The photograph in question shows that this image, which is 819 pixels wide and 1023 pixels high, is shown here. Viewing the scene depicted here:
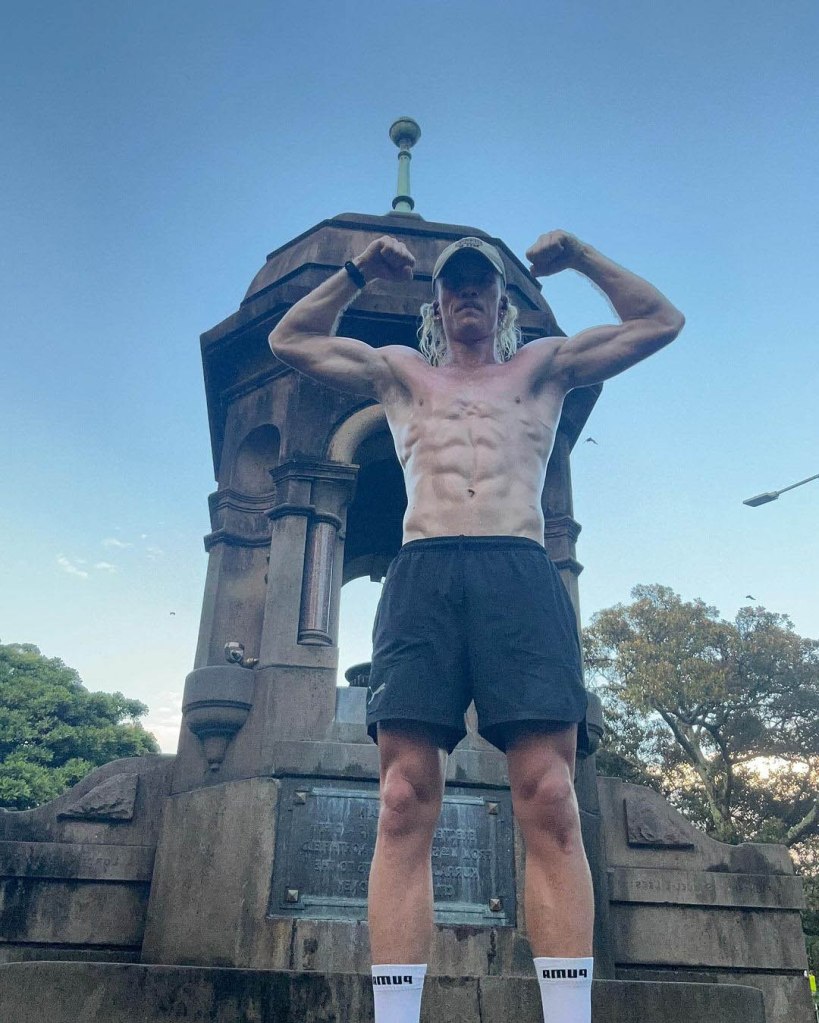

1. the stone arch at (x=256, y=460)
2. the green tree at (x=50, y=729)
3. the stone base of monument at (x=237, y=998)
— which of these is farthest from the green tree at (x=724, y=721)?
the stone base of monument at (x=237, y=998)

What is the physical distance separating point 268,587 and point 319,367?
139 inches

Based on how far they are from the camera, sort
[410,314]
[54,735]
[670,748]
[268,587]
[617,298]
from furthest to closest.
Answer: [54,735]
[670,748]
[410,314]
[268,587]
[617,298]

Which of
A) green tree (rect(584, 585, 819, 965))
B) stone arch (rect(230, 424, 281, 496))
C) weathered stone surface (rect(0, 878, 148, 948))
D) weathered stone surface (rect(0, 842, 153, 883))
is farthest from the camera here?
green tree (rect(584, 585, 819, 965))

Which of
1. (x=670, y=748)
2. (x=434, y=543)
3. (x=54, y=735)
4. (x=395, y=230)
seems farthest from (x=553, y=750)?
(x=54, y=735)

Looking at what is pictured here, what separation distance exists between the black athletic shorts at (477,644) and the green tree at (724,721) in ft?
78.2

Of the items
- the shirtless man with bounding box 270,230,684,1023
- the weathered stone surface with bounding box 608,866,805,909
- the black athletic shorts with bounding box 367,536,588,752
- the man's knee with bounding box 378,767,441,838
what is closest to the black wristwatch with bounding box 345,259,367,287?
the shirtless man with bounding box 270,230,684,1023

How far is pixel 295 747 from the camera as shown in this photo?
18.8 ft

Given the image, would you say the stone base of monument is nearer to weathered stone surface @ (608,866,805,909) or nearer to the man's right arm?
the man's right arm

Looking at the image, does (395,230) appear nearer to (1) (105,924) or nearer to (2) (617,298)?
(2) (617,298)

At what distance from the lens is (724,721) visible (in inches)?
1012

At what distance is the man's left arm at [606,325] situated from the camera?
3.31m

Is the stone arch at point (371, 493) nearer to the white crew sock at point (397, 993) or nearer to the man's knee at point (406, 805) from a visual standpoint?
the man's knee at point (406, 805)

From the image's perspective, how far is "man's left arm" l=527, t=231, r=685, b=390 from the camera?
3.31 metres

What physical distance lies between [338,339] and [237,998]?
2.56 metres
